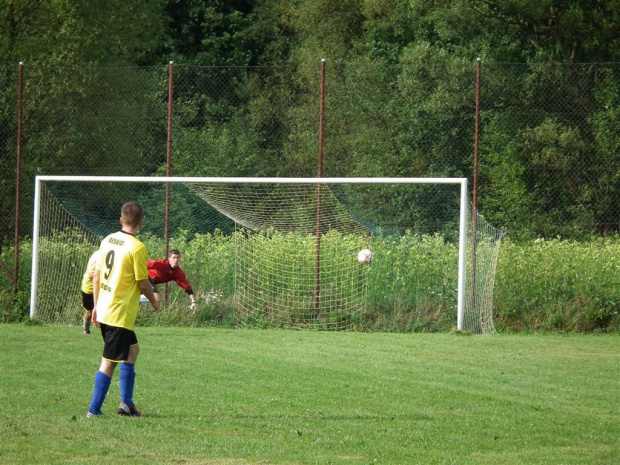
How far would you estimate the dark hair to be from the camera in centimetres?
716

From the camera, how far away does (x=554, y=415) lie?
7.66m

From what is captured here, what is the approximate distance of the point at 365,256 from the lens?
14969 millimetres

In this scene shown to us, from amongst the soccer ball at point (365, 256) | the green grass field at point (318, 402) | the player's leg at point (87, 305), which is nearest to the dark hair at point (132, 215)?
the green grass field at point (318, 402)

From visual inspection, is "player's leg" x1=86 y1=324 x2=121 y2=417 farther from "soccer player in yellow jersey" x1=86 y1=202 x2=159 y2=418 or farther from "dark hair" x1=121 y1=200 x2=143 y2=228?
"dark hair" x1=121 y1=200 x2=143 y2=228

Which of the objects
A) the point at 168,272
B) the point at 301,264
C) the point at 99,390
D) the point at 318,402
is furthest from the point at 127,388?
the point at 301,264

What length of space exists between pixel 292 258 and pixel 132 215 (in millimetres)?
8511

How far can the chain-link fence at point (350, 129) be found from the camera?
16.2m

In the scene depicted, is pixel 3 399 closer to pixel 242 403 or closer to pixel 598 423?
pixel 242 403

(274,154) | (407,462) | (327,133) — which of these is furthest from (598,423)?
(274,154)

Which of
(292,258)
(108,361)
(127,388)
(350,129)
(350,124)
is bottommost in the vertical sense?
(127,388)

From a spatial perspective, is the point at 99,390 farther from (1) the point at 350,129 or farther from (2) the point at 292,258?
(1) the point at 350,129

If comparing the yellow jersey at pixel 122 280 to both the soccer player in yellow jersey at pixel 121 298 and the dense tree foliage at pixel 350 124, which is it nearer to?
the soccer player in yellow jersey at pixel 121 298

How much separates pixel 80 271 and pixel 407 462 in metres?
10.9

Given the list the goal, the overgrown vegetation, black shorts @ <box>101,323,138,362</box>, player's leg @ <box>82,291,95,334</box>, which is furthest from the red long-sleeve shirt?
black shorts @ <box>101,323,138,362</box>
